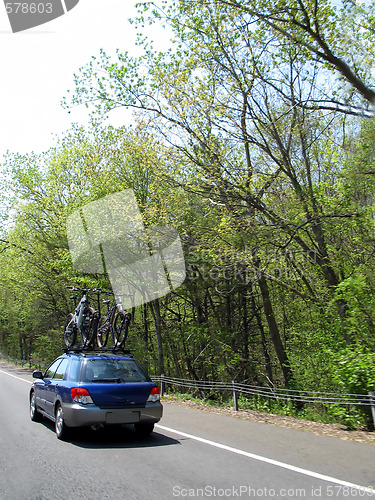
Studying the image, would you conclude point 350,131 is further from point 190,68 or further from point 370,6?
point 190,68

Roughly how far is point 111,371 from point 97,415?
2.99ft

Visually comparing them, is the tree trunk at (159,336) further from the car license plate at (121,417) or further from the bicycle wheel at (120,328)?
the car license plate at (121,417)

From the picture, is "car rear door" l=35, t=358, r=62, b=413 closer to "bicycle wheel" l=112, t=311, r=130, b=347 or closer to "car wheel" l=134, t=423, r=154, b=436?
"car wheel" l=134, t=423, r=154, b=436

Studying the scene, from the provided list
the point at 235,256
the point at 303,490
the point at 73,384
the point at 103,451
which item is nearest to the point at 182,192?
the point at 235,256

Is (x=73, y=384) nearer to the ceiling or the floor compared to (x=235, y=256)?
nearer to the floor

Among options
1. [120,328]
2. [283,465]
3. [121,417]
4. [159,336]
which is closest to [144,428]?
[121,417]

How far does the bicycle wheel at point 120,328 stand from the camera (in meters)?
12.8

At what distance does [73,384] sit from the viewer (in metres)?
7.67

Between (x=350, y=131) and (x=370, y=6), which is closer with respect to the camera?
(x=370, y=6)

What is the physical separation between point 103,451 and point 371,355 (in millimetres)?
5823

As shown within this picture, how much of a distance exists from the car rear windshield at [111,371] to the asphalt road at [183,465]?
1041 millimetres

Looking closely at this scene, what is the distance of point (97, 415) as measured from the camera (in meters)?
7.25

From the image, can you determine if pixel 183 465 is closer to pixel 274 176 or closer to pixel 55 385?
pixel 55 385

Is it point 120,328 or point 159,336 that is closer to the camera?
point 120,328
